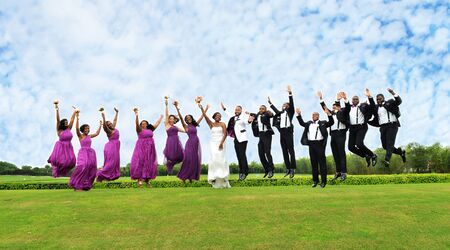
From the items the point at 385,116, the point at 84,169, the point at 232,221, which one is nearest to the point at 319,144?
the point at 385,116

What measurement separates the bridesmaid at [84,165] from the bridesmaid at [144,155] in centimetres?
195

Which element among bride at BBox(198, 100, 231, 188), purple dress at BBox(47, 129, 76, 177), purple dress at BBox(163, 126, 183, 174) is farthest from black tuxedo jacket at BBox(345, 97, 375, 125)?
purple dress at BBox(47, 129, 76, 177)

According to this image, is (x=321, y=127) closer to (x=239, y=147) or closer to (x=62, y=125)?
(x=239, y=147)

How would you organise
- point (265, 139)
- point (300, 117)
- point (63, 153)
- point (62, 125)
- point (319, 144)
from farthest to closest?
point (63, 153), point (62, 125), point (265, 139), point (300, 117), point (319, 144)

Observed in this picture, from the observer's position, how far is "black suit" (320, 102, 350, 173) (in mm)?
16719

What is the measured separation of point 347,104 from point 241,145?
205 inches

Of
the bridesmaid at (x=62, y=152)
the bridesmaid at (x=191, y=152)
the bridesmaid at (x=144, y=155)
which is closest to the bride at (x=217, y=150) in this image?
the bridesmaid at (x=191, y=152)

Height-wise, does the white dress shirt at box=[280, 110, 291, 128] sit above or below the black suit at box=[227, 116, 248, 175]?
above

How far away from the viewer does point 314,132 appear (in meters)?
16.2

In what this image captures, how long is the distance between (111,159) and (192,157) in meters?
5.28

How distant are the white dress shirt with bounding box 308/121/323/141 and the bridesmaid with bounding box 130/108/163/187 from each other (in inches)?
295

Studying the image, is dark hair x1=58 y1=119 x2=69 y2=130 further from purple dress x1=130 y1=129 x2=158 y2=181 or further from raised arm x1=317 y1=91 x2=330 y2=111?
raised arm x1=317 y1=91 x2=330 y2=111

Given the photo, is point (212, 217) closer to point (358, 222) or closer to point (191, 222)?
point (191, 222)

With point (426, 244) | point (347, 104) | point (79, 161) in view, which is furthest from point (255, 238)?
point (79, 161)
